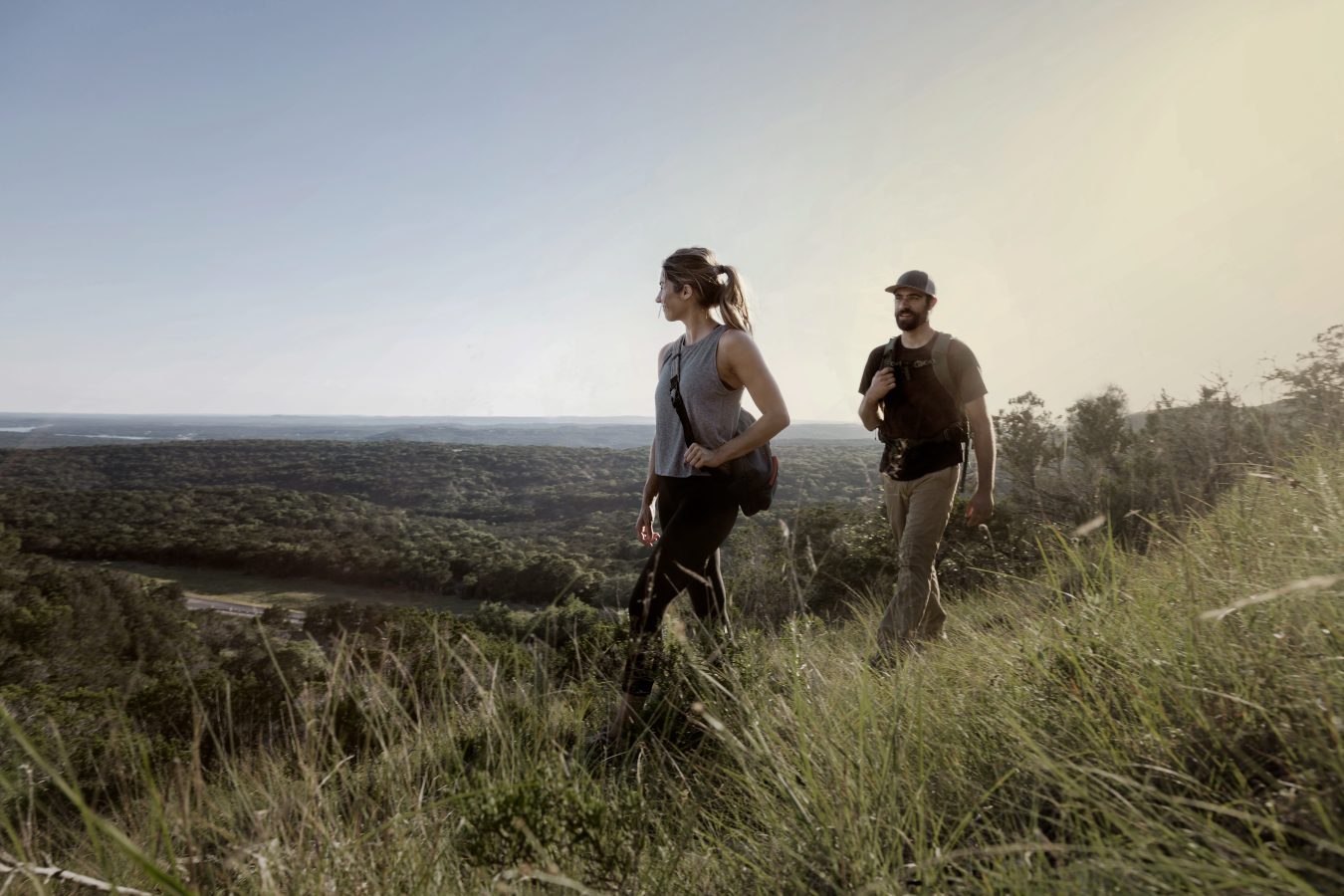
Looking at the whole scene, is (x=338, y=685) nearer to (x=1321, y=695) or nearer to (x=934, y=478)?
(x=1321, y=695)

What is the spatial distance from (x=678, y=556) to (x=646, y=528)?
826 mm

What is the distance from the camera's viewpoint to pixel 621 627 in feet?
15.8

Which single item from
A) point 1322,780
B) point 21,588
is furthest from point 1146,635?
point 21,588

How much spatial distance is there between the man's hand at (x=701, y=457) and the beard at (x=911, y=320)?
62.3 inches

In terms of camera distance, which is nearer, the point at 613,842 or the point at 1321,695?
the point at 1321,695

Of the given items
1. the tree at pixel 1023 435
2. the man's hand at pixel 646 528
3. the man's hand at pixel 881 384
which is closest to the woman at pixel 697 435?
the man's hand at pixel 646 528

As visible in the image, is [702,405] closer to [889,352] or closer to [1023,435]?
[889,352]

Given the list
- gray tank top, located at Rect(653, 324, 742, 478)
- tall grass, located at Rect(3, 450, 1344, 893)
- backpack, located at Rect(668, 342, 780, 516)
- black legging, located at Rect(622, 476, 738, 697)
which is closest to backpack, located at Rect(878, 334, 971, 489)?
backpack, located at Rect(668, 342, 780, 516)

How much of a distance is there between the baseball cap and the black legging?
1656mm

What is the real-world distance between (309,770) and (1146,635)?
198 cm

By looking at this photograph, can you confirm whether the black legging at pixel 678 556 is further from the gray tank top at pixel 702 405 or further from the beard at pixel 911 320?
the beard at pixel 911 320

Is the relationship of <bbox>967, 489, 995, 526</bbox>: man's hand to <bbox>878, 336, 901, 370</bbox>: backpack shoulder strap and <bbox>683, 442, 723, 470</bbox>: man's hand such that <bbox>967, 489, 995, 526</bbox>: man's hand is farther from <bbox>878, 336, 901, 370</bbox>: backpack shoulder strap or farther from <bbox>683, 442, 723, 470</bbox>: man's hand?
<bbox>683, 442, 723, 470</bbox>: man's hand

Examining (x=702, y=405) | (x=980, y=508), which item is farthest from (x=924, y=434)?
(x=702, y=405)

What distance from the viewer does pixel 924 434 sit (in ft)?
12.0
